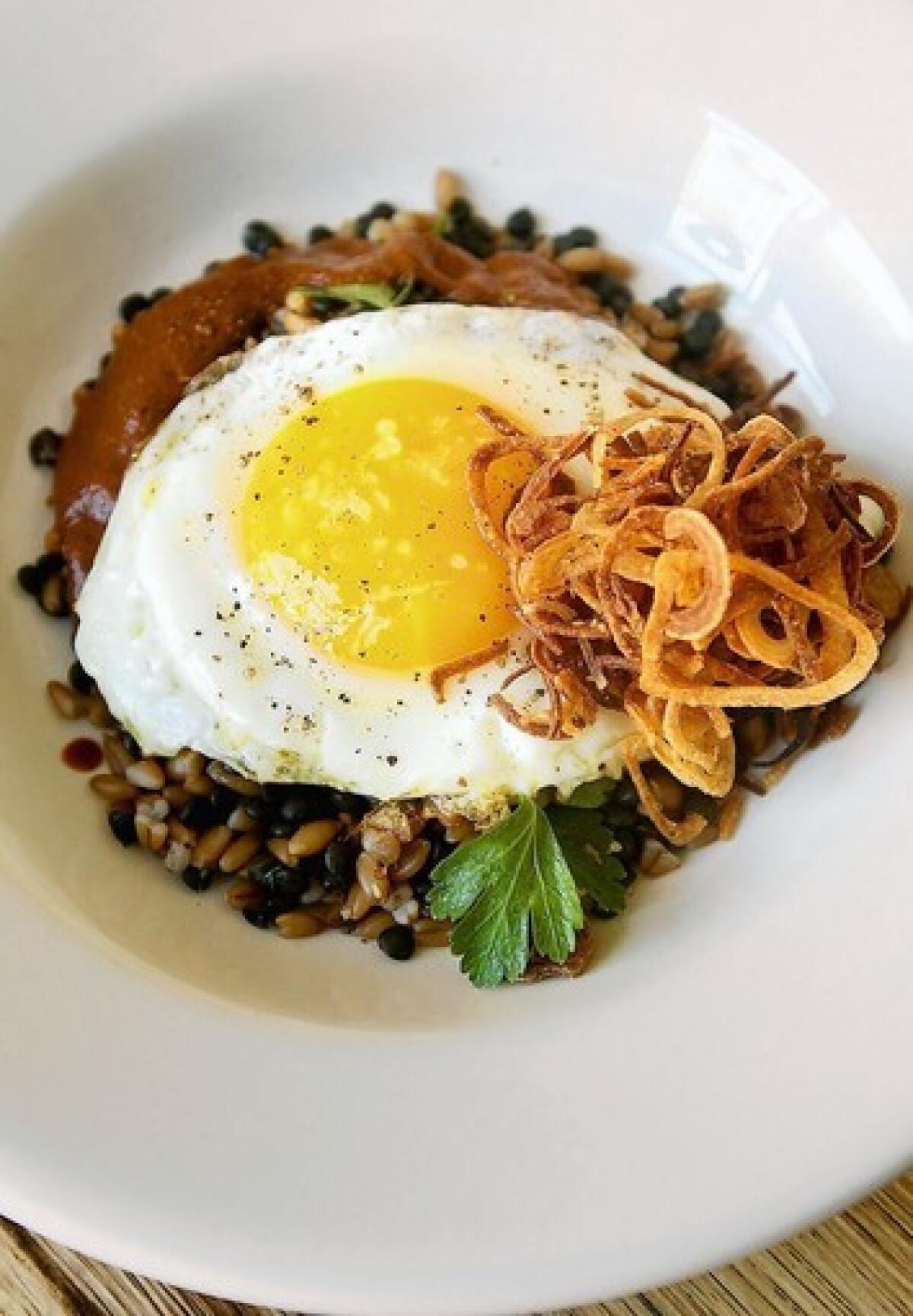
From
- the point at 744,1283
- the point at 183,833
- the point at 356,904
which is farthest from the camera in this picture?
the point at 183,833

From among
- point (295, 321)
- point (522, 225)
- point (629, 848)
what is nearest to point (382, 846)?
point (629, 848)

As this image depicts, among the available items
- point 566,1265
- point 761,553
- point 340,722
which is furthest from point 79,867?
point 761,553

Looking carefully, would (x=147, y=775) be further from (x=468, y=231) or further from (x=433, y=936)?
(x=468, y=231)

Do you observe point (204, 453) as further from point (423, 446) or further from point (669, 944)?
point (669, 944)

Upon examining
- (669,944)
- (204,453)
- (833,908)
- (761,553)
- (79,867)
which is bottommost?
(79,867)

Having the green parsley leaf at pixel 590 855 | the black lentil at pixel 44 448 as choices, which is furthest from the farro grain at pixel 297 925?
the black lentil at pixel 44 448

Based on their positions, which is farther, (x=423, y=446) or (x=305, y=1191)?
(x=423, y=446)

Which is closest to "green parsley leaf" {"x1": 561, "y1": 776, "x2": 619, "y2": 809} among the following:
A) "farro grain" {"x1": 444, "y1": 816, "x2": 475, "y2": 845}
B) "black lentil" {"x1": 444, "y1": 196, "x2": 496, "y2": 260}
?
"farro grain" {"x1": 444, "y1": 816, "x2": 475, "y2": 845}
